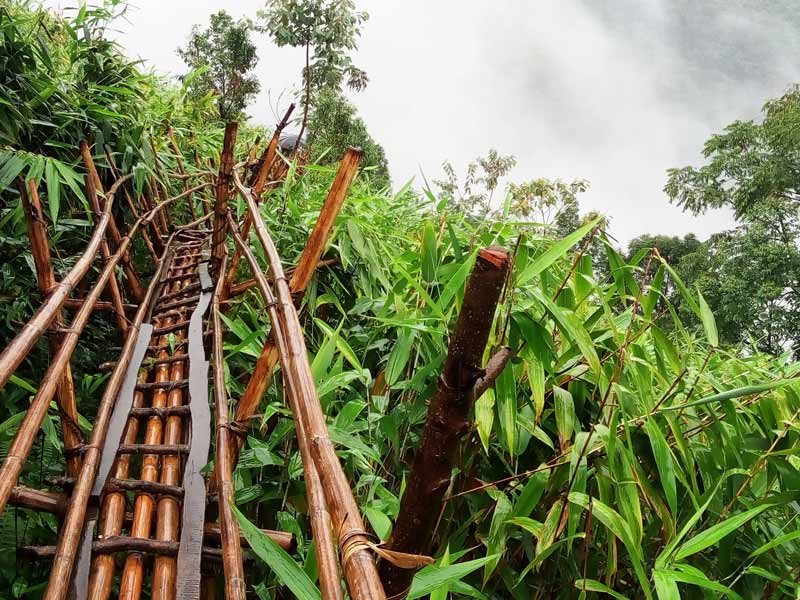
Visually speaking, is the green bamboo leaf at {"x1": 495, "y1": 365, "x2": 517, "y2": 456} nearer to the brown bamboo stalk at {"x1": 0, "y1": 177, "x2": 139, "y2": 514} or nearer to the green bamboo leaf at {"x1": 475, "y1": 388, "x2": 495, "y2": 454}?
the green bamboo leaf at {"x1": 475, "y1": 388, "x2": 495, "y2": 454}

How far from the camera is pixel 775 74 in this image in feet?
221

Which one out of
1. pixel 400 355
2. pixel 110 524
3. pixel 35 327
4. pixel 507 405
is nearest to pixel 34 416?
pixel 35 327

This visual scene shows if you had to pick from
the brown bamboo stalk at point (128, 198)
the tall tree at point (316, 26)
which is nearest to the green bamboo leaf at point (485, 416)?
the brown bamboo stalk at point (128, 198)

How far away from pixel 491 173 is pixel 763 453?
11.6 metres

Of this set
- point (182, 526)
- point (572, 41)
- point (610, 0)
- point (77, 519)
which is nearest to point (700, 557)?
point (182, 526)

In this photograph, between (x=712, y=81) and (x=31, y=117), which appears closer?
(x=31, y=117)

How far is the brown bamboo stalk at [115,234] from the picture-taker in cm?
165

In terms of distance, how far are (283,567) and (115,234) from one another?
5.34 ft

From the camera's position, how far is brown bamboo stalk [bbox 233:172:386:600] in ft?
1.05

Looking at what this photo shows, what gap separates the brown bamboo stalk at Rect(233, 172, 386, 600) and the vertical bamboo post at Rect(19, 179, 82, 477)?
406 millimetres

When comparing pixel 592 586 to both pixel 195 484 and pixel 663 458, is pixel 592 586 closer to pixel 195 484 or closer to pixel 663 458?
pixel 663 458

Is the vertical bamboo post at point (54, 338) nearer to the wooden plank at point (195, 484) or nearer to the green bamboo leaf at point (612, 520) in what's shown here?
the wooden plank at point (195, 484)

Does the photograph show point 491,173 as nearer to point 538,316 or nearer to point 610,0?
point 538,316

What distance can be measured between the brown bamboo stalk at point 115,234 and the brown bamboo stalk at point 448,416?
1.51 metres
